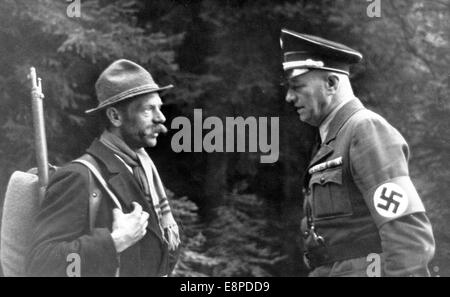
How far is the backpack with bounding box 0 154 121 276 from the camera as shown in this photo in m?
4.55

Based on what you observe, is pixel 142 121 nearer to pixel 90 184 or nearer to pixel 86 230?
pixel 90 184

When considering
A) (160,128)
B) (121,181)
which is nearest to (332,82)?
(160,128)

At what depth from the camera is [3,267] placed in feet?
15.2

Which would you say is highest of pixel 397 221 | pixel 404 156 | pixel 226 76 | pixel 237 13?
pixel 237 13

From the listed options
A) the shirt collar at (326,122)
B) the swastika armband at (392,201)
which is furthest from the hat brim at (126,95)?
the swastika armband at (392,201)

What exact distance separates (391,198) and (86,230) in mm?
1497

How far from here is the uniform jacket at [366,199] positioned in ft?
13.9

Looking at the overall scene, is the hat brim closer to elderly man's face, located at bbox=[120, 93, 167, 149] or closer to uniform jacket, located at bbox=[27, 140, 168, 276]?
elderly man's face, located at bbox=[120, 93, 167, 149]

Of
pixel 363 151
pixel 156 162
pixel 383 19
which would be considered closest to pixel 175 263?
pixel 156 162

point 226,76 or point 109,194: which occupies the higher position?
point 226,76

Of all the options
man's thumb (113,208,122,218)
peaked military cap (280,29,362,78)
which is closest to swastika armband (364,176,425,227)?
peaked military cap (280,29,362,78)

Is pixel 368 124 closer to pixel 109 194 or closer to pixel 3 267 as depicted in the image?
pixel 109 194
